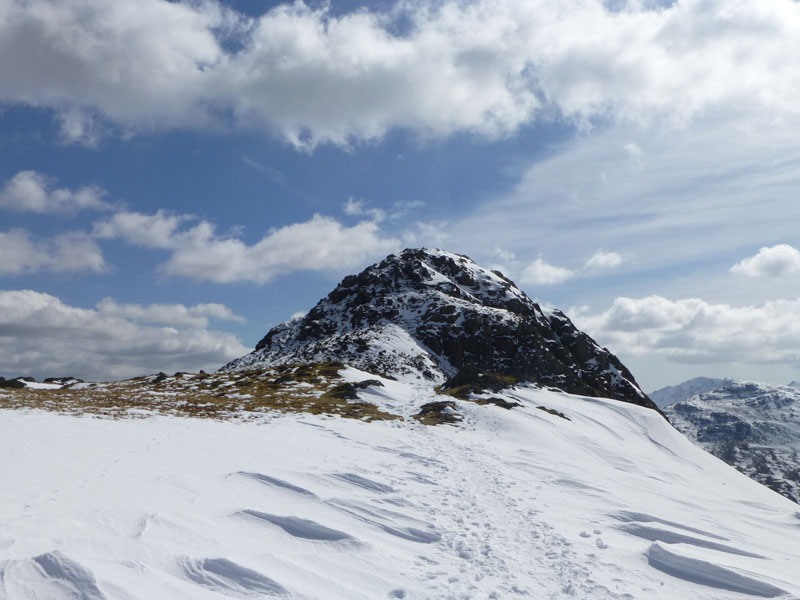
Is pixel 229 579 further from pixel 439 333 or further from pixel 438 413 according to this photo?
pixel 439 333

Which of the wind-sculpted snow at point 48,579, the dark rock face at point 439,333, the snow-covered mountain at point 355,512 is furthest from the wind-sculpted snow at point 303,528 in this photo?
the dark rock face at point 439,333

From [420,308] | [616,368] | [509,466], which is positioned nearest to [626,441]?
[509,466]

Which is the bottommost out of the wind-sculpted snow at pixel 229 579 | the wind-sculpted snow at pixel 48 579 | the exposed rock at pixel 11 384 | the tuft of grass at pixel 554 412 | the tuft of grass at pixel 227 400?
the exposed rock at pixel 11 384

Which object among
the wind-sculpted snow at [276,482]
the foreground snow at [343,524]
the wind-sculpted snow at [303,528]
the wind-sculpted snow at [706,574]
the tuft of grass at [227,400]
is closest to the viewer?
the foreground snow at [343,524]

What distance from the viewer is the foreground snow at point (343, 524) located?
7559mm

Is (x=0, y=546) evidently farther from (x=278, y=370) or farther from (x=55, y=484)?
(x=278, y=370)

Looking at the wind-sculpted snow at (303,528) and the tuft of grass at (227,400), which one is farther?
the tuft of grass at (227,400)

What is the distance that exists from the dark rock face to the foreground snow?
191 feet

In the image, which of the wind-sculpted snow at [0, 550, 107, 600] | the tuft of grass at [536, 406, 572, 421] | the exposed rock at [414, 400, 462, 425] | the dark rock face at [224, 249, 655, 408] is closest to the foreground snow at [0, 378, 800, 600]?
the wind-sculpted snow at [0, 550, 107, 600]

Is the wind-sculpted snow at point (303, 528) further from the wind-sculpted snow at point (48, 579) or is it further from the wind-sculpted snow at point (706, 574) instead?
the wind-sculpted snow at point (706, 574)

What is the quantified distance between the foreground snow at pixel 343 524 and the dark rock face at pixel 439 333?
58.3 meters

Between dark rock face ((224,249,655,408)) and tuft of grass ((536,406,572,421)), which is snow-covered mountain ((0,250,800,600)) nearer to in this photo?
tuft of grass ((536,406,572,421))

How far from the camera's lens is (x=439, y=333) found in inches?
4454

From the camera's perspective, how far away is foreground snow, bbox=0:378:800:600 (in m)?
7.56
